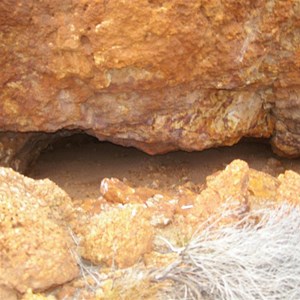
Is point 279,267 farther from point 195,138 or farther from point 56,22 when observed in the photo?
point 56,22

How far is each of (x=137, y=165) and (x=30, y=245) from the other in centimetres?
216

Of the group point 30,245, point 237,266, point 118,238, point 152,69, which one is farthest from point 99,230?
point 152,69

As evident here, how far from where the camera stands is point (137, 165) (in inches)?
165

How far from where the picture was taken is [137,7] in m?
2.99

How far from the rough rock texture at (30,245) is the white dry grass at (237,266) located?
39cm

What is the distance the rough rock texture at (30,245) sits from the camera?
2.03 m

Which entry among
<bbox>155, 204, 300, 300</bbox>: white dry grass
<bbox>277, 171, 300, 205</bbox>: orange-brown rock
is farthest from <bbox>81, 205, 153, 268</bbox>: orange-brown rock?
<bbox>277, 171, 300, 205</bbox>: orange-brown rock

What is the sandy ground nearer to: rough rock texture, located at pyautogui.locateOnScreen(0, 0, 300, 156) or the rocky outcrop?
rough rock texture, located at pyautogui.locateOnScreen(0, 0, 300, 156)

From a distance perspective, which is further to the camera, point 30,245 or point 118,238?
point 118,238

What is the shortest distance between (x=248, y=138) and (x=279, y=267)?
2096 mm

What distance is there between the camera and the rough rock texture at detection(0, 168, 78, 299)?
6.66ft

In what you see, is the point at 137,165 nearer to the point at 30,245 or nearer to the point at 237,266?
the point at 237,266

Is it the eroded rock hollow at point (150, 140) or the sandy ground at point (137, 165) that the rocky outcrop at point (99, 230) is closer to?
the eroded rock hollow at point (150, 140)

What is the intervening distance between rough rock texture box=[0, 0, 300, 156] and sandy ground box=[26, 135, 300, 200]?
0.30m
